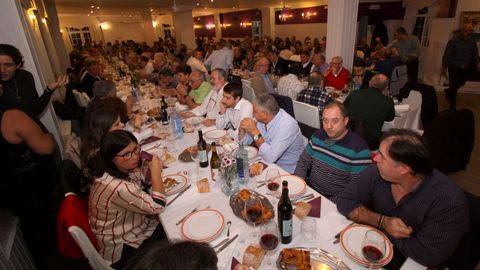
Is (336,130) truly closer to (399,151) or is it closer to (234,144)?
(399,151)

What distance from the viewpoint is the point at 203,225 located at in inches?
60.5

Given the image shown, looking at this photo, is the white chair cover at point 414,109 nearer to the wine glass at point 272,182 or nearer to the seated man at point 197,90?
the wine glass at point 272,182

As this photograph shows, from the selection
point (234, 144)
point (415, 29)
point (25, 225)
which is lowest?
point (25, 225)

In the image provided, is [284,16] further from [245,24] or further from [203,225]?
[203,225]

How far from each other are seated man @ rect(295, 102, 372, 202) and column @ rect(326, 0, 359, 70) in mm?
3866

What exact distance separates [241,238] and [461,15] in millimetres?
8489

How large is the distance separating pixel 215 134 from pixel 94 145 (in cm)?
120

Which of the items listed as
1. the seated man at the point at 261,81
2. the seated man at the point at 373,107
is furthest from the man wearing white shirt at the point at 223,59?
the seated man at the point at 373,107

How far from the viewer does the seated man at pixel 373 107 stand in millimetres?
3166

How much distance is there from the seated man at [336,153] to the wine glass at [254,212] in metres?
0.72

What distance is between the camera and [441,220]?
127 cm

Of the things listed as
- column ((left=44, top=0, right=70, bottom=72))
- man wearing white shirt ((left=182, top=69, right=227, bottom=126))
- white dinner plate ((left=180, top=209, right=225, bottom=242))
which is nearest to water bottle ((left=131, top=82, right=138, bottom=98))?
man wearing white shirt ((left=182, top=69, right=227, bottom=126))

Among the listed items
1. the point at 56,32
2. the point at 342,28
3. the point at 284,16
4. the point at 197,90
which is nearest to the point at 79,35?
the point at 56,32

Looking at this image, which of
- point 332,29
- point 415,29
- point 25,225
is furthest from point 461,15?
point 25,225
